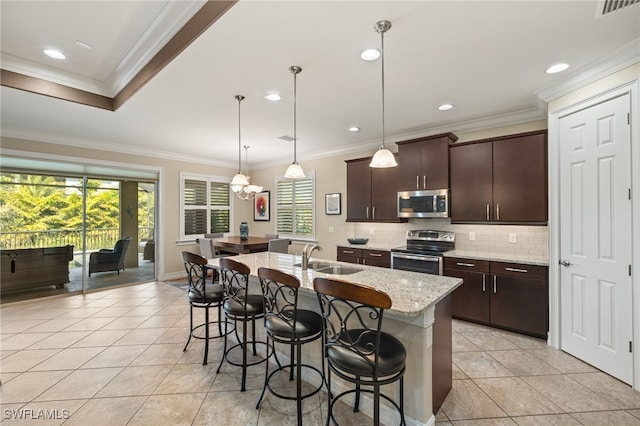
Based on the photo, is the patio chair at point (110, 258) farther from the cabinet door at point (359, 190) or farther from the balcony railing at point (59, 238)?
the cabinet door at point (359, 190)

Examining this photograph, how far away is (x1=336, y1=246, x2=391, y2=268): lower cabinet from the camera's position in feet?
14.6

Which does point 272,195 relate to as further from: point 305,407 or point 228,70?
point 305,407

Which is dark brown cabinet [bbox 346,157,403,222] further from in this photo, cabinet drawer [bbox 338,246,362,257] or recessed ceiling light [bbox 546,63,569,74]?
recessed ceiling light [bbox 546,63,569,74]

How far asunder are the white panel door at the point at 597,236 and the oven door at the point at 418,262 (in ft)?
4.15

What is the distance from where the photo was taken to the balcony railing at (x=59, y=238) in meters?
4.53

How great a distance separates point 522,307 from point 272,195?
5519 mm

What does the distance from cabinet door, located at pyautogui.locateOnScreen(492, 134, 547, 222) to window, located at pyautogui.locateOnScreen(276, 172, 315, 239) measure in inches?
140

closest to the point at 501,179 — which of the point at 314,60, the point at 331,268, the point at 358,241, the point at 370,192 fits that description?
the point at 370,192

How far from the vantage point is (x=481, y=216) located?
3811 mm

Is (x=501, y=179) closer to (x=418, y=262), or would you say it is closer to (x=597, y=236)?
(x=597, y=236)

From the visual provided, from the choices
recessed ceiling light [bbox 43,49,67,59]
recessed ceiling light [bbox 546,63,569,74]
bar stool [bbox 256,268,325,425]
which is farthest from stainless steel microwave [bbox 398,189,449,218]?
recessed ceiling light [bbox 43,49,67,59]

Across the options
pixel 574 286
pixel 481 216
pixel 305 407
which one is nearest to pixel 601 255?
pixel 574 286

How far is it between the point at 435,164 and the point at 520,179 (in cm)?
106

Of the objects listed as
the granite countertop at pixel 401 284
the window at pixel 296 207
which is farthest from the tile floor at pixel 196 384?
the window at pixel 296 207
